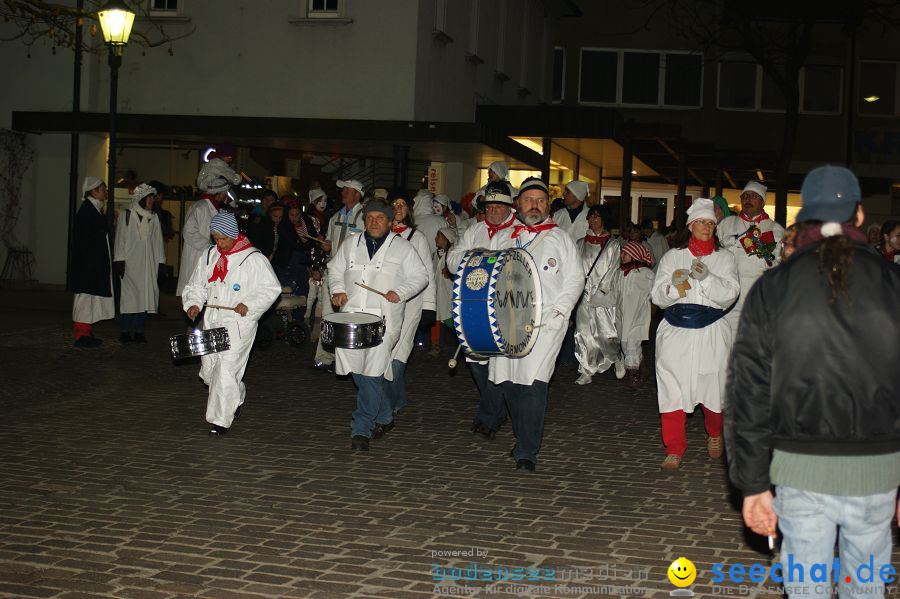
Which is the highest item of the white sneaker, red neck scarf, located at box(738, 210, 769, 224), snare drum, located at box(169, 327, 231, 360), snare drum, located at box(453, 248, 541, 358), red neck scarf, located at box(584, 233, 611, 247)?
red neck scarf, located at box(738, 210, 769, 224)

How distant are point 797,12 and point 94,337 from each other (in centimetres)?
2531

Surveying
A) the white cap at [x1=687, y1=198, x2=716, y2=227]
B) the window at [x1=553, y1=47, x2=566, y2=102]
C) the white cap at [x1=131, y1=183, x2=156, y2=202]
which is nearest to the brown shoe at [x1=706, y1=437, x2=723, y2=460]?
the white cap at [x1=687, y1=198, x2=716, y2=227]

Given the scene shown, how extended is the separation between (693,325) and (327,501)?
300 centimetres

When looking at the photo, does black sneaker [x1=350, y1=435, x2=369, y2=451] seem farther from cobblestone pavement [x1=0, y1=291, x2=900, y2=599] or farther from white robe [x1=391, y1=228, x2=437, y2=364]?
white robe [x1=391, y1=228, x2=437, y2=364]

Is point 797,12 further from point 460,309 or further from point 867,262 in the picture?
point 867,262

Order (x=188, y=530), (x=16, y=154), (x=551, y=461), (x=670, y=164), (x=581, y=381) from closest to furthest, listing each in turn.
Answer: (x=188, y=530), (x=551, y=461), (x=581, y=381), (x=16, y=154), (x=670, y=164)

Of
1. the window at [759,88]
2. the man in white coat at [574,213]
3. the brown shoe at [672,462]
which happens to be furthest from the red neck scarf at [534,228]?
the window at [759,88]

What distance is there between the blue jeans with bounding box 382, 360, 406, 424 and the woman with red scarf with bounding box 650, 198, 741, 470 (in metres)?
2.44

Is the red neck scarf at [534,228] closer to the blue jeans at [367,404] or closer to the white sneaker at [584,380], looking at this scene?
→ the blue jeans at [367,404]

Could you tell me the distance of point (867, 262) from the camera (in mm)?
4031

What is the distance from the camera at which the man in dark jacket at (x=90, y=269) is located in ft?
50.2

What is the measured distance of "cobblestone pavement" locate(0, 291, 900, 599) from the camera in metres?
6.04

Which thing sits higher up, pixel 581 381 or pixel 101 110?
pixel 101 110

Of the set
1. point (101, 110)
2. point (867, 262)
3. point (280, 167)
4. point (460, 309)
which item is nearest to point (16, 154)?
point (101, 110)
